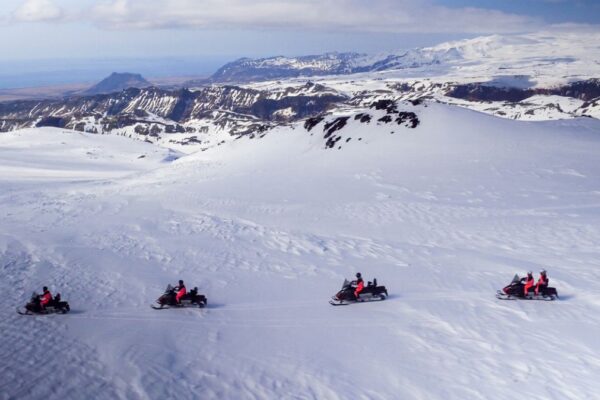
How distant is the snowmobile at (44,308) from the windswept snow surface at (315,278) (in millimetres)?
423

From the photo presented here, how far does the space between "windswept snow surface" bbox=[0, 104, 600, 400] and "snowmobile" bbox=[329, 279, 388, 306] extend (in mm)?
375

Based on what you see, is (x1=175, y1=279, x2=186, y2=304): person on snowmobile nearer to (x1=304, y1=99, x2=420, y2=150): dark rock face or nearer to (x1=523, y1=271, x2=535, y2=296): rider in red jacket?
(x1=523, y1=271, x2=535, y2=296): rider in red jacket

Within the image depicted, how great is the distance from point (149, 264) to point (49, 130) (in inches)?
6200

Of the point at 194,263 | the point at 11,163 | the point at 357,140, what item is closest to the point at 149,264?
the point at 194,263

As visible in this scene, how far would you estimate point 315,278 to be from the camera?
22109 mm

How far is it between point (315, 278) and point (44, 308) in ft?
38.5

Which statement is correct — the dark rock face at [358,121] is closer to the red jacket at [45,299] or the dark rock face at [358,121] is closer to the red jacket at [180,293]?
the red jacket at [180,293]

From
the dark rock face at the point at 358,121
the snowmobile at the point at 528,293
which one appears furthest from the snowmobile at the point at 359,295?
the dark rock face at the point at 358,121

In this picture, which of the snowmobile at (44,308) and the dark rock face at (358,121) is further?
the dark rock face at (358,121)

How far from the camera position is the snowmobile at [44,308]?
56.1 ft

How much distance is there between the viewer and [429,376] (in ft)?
43.2

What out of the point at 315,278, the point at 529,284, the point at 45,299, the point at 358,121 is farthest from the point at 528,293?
the point at 358,121

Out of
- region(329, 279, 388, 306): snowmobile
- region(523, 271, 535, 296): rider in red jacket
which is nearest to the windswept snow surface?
region(329, 279, 388, 306): snowmobile

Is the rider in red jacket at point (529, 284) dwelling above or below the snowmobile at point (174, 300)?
above
